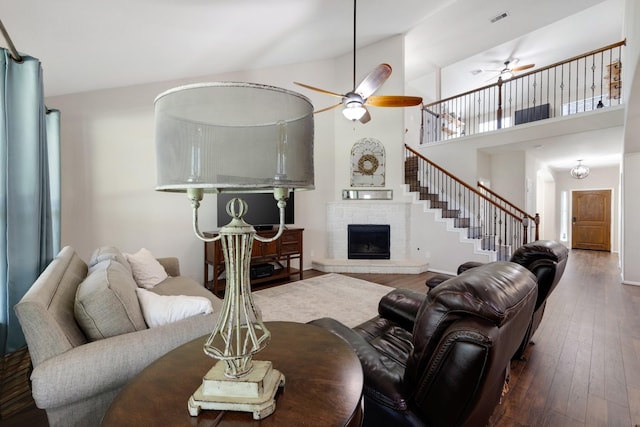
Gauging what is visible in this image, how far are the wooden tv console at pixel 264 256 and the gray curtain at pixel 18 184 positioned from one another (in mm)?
1803

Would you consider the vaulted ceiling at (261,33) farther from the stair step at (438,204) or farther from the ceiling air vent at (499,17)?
the stair step at (438,204)

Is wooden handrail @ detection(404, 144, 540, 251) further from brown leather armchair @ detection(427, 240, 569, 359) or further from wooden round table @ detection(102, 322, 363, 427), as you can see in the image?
wooden round table @ detection(102, 322, 363, 427)

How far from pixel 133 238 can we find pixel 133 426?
353 centimetres

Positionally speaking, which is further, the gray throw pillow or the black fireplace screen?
the black fireplace screen

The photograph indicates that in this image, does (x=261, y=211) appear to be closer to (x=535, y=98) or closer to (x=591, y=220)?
(x=535, y=98)

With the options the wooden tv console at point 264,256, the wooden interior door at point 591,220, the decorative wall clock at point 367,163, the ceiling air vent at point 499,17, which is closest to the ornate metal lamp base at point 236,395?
the wooden tv console at point 264,256

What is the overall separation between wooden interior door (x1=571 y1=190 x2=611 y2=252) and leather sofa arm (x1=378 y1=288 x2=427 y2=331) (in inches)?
383

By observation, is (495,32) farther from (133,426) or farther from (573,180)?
→ (133,426)

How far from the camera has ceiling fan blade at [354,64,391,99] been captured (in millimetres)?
3279

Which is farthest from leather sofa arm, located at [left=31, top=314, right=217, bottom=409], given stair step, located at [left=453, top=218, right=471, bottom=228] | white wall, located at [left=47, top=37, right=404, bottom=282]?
stair step, located at [left=453, top=218, right=471, bottom=228]

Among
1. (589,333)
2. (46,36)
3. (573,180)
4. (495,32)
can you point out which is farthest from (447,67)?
(46,36)

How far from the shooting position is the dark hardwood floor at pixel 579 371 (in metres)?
1.64

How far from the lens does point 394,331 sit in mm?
1818

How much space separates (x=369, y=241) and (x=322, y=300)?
7.22 feet
